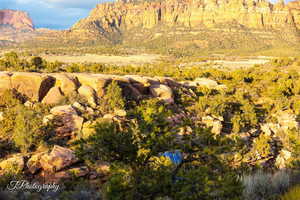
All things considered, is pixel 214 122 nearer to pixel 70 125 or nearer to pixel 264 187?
pixel 70 125

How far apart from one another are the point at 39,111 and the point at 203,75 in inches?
834

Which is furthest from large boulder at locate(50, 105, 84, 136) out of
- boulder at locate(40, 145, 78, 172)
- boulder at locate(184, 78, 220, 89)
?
boulder at locate(184, 78, 220, 89)

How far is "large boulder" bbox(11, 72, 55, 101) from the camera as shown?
14.0 m

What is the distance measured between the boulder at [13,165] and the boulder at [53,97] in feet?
16.7

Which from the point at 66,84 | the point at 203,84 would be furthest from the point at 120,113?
the point at 203,84

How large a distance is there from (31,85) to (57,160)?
682 centimetres

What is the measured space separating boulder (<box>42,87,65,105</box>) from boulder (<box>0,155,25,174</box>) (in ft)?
16.7

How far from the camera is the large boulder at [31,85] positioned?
46.0 feet

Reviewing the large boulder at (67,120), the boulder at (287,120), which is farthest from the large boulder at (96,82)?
the boulder at (287,120)

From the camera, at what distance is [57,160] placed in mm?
9070

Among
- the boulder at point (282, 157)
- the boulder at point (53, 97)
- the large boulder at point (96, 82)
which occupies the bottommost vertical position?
the boulder at point (282, 157)

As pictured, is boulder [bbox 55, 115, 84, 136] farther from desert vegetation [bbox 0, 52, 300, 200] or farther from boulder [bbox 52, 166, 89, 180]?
boulder [bbox 52, 166, 89, 180]

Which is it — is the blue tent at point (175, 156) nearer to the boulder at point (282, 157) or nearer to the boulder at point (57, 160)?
the boulder at point (57, 160)

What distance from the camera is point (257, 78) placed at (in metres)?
27.1
